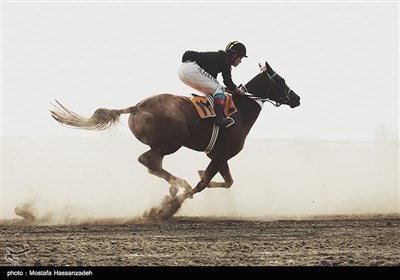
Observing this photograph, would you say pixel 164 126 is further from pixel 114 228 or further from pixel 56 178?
pixel 56 178

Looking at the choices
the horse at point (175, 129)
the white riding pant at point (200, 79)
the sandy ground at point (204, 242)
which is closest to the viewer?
the sandy ground at point (204, 242)

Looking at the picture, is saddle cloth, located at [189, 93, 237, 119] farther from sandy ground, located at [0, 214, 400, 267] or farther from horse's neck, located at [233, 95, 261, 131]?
sandy ground, located at [0, 214, 400, 267]

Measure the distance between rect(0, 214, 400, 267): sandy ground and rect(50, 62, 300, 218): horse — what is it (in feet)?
2.87

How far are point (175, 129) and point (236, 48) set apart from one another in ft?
7.41

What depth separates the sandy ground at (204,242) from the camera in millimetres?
8773

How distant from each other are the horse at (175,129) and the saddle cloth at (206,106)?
9cm

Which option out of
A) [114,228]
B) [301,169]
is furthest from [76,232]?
[301,169]

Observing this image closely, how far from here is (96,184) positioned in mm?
19312

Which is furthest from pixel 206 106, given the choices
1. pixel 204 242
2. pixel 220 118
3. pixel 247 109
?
pixel 204 242

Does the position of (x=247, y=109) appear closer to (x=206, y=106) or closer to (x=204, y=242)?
(x=206, y=106)

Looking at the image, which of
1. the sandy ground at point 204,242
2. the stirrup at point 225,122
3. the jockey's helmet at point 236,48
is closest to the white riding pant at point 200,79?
the stirrup at point 225,122

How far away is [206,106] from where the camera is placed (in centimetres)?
1423

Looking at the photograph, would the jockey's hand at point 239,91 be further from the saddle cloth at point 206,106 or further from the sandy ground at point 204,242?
the sandy ground at point 204,242
